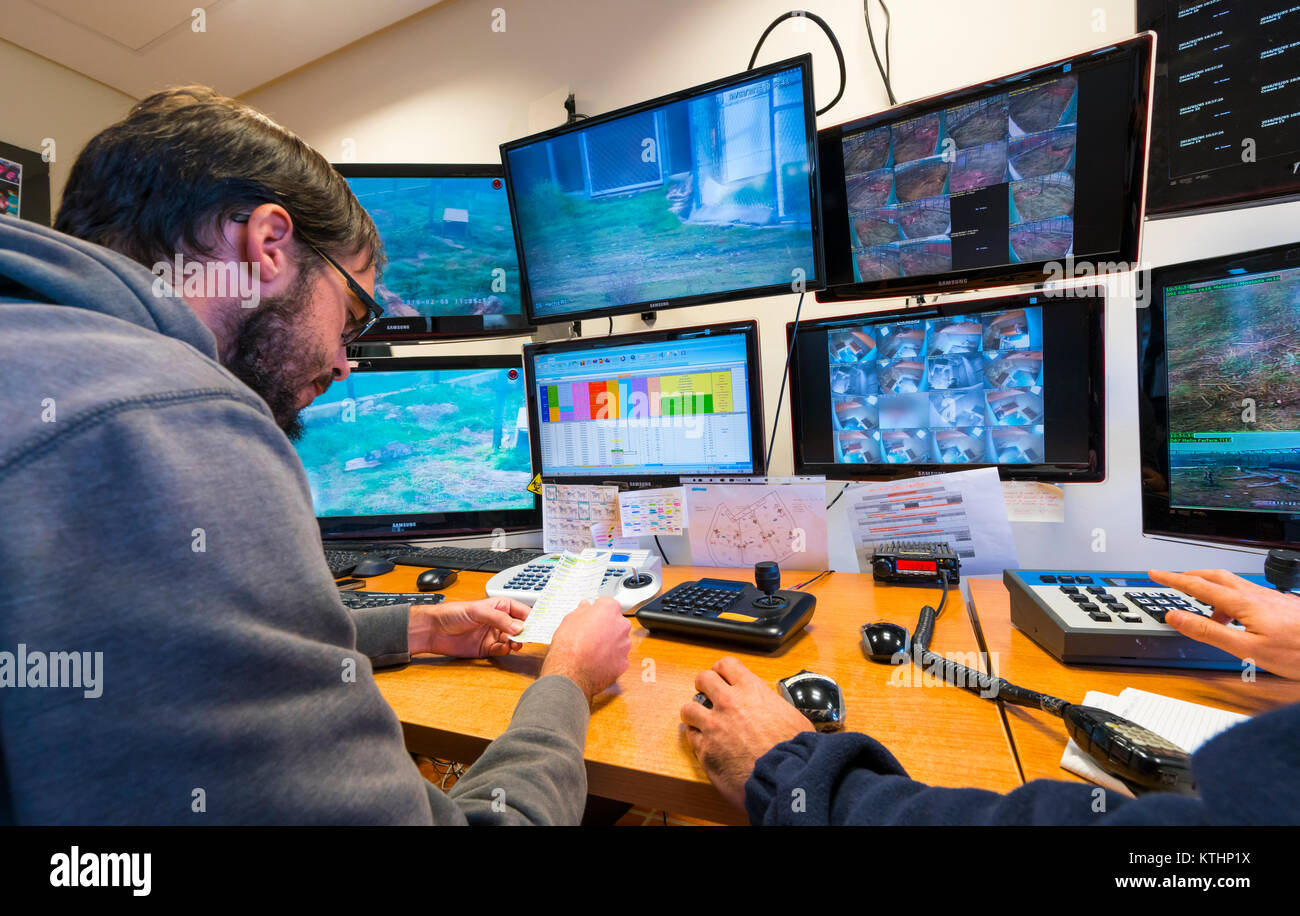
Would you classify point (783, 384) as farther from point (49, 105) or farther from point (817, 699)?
point (49, 105)

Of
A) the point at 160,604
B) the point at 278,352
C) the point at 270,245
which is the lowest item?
the point at 160,604

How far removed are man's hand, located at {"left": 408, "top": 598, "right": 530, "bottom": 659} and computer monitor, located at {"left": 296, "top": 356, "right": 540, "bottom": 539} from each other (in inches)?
21.0

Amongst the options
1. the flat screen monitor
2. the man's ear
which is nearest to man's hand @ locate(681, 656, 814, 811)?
the man's ear

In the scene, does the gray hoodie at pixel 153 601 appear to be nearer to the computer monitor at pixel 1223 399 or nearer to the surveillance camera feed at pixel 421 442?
the surveillance camera feed at pixel 421 442

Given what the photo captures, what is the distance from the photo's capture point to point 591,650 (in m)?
0.72

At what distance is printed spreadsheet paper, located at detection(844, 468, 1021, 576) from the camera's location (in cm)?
101

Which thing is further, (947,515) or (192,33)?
(192,33)

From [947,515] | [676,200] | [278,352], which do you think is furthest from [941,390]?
[278,352]

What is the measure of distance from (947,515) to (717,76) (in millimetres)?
1181

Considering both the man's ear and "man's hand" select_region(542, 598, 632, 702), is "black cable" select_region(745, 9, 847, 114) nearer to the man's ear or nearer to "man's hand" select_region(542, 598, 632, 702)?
the man's ear
